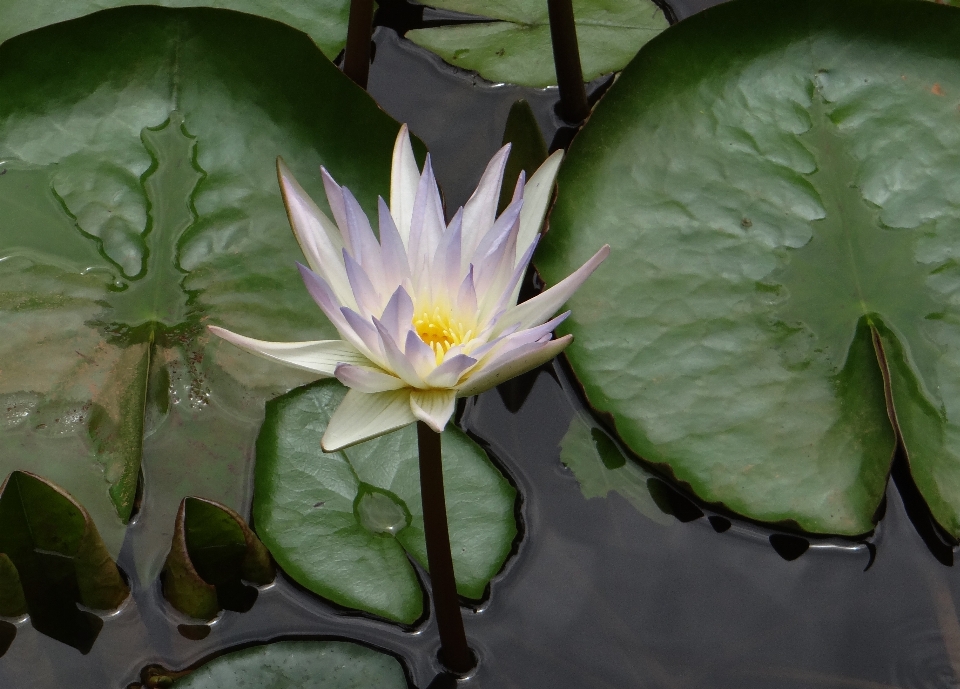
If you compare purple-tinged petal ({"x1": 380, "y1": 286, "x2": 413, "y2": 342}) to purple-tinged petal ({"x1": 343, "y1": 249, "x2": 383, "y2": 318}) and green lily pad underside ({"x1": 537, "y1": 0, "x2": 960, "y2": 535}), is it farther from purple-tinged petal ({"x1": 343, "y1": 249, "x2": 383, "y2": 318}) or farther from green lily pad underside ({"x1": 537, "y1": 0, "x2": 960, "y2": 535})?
green lily pad underside ({"x1": 537, "y1": 0, "x2": 960, "y2": 535})

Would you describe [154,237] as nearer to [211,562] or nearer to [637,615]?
[211,562]

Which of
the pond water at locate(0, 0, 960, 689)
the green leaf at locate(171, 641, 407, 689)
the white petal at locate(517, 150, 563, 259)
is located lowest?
the pond water at locate(0, 0, 960, 689)

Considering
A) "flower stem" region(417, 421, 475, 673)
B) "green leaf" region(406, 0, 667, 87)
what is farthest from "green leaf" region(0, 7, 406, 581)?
"green leaf" region(406, 0, 667, 87)

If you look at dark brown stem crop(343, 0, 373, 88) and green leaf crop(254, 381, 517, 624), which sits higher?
dark brown stem crop(343, 0, 373, 88)

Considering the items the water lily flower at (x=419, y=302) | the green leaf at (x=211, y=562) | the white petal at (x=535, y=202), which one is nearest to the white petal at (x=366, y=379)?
the water lily flower at (x=419, y=302)

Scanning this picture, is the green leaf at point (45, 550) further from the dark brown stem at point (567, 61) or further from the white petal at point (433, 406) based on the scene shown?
the dark brown stem at point (567, 61)

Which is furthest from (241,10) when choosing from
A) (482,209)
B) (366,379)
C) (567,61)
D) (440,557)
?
(440,557)
